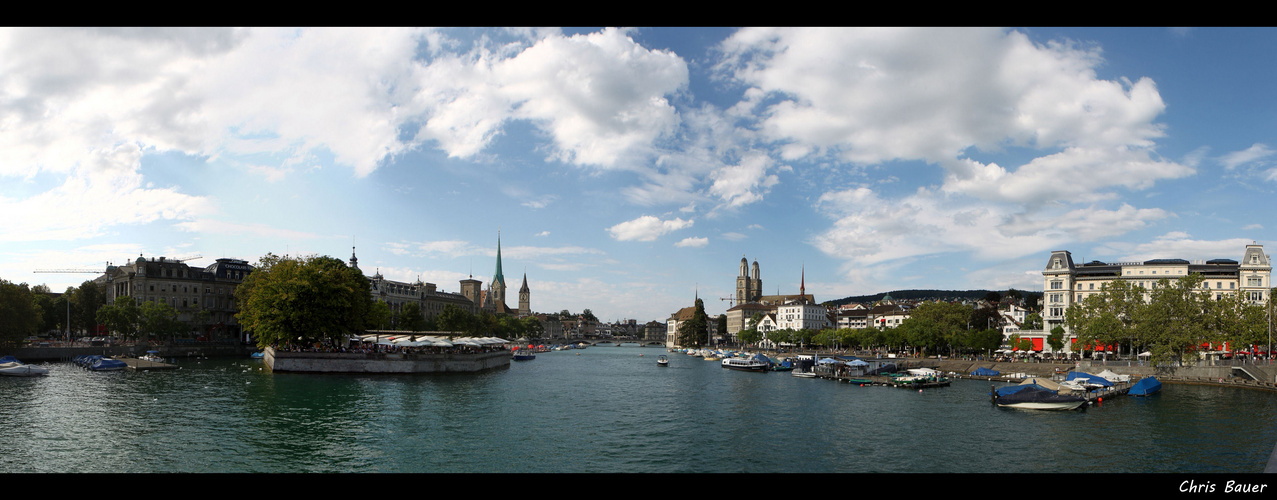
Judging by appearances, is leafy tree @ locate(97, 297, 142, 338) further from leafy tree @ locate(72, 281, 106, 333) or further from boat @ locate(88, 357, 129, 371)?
boat @ locate(88, 357, 129, 371)

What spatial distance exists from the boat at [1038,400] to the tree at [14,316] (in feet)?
265

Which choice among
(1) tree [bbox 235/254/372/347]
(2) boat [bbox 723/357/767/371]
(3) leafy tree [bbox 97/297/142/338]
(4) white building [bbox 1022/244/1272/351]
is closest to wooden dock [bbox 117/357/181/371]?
(1) tree [bbox 235/254/372/347]

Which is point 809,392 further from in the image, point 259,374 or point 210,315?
point 210,315

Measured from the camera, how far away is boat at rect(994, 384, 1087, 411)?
37916 millimetres

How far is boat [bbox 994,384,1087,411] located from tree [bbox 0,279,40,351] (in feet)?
265

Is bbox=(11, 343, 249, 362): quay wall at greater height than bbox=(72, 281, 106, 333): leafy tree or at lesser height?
lesser

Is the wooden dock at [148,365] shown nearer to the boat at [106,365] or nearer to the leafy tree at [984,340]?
the boat at [106,365]

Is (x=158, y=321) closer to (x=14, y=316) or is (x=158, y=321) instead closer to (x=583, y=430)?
(x=14, y=316)

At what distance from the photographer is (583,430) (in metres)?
29.4

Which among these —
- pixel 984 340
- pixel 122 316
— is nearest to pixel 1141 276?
pixel 984 340

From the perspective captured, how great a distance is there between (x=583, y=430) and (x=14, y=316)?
207 ft

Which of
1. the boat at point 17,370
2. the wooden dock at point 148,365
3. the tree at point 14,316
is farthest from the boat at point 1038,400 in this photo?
the tree at point 14,316
